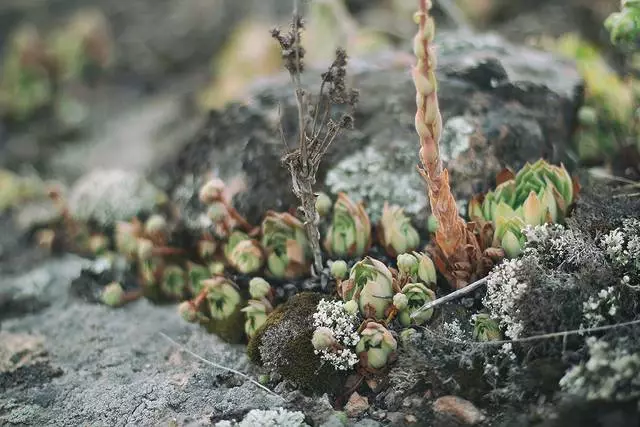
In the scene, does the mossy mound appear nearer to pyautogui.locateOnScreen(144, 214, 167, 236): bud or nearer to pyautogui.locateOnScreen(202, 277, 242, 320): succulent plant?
pyautogui.locateOnScreen(202, 277, 242, 320): succulent plant

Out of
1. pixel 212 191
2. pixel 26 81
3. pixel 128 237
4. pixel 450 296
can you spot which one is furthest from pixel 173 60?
pixel 450 296

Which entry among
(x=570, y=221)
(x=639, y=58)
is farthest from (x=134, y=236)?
(x=639, y=58)

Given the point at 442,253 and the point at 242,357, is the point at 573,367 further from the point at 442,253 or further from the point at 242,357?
the point at 242,357

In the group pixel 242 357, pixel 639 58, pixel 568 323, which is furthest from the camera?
pixel 639 58

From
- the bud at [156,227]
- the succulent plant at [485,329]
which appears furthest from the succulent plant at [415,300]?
the bud at [156,227]

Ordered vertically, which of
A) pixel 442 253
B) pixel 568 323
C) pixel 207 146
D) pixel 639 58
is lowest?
pixel 568 323

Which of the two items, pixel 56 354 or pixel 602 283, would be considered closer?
pixel 602 283

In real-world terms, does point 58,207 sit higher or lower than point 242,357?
higher
